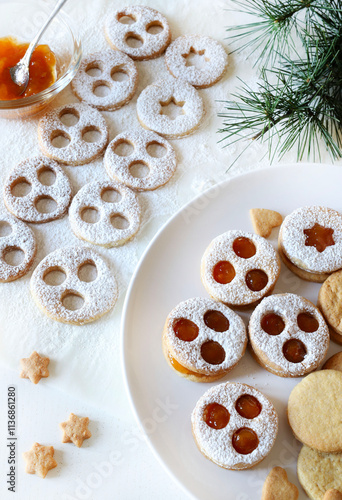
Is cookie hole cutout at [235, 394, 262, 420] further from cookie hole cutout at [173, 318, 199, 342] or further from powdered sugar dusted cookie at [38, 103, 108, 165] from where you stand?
powdered sugar dusted cookie at [38, 103, 108, 165]

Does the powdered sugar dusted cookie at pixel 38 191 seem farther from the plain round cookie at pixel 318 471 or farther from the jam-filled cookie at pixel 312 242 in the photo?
the plain round cookie at pixel 318 471

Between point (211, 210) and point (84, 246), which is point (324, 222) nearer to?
point (211, 210)

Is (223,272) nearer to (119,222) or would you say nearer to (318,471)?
(119,222)

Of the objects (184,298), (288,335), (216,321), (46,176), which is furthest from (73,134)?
(288,335)

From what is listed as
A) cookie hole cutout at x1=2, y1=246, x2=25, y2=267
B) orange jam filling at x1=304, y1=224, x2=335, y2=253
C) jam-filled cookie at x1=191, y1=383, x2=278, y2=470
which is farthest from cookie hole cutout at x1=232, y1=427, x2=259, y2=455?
cookie hole cutout at x1=2, y1=246, x2=25, y2=267

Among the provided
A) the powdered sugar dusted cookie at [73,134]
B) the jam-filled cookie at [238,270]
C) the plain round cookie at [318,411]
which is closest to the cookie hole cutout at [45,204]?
the powdered sugar dusted cookie at [73,134]

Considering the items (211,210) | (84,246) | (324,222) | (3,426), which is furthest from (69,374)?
(324,222)

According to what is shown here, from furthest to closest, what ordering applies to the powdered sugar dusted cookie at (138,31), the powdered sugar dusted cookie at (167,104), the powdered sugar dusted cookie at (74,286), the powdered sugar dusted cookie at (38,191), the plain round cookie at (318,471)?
the powdered sugar dusted cookie at (138,31) → the powdered sugar dusted cookie at (167,104) → the powdered sugar dusted cookie at (38,191) → the powdered sugar dusted cookie at (74,286) → the plain round cookie at (318,471)
